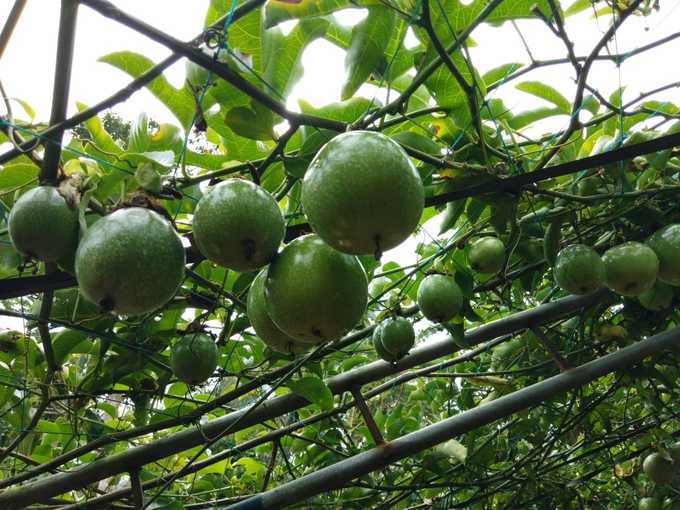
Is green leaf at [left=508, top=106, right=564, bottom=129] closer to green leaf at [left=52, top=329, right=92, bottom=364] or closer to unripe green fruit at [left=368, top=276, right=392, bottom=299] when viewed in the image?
unripe green fruit at [left=368, top=276, right=392, bottom=299]

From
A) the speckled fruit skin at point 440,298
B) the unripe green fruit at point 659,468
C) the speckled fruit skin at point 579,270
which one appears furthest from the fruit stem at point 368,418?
the unripe green fruit at point 659,468

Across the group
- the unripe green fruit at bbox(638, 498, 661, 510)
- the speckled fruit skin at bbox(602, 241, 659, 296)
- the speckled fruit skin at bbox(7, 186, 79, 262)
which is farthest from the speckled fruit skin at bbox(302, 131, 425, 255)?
the unripe green fruit at bbox(638, 498, 661, 510)

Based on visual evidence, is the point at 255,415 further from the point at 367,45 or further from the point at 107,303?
the point at 367,45

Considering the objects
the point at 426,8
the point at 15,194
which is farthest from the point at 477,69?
the point at 15,194

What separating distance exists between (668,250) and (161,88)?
4.81 feet

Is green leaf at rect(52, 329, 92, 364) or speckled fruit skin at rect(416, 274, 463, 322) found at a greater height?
green leaf at rect(52, 329, 92, 364)

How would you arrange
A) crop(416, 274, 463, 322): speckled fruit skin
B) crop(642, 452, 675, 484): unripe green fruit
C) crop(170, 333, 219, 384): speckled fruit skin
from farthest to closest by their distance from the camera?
crop(642, 452, 675, 484): unripe green fruit
crop(416, 274, 463, 322): speckled fruit skin
crop(170, 333, 219, 384): speckled fruit skin

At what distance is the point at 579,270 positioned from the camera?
1.64 metres

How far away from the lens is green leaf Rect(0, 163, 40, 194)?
1216 mm

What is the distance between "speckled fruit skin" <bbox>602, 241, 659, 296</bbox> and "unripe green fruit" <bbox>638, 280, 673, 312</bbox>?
0.37m

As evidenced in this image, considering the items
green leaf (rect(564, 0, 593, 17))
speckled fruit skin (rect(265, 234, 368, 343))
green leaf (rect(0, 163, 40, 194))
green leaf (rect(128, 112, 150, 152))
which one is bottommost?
speckled fruit skin (rect(265, 234, 368, 343))

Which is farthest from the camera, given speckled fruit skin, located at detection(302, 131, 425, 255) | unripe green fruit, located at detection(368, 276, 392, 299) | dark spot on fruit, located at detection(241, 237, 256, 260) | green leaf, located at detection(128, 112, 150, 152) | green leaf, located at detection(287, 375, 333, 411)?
unripe green fruit, located at detection(368, 276, 392, 299)

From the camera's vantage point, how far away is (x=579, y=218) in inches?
73.4

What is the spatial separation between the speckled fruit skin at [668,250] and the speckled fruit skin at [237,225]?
1.26 metres
